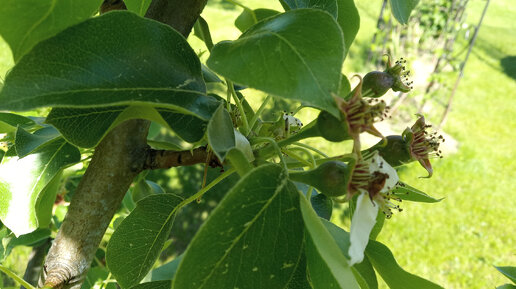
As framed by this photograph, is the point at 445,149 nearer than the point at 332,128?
Answer: No

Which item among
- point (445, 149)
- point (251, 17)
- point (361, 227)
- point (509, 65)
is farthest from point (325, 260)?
point (509, 65)

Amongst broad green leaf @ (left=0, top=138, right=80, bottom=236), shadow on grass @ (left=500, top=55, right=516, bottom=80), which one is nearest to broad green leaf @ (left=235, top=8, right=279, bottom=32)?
broad green leaf @ (left=0, top=138, right=80, bottom=236)

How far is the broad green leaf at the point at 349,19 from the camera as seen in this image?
0.73 metres

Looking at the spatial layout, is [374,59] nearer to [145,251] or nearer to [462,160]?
[462,160]

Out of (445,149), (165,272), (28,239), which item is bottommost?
(445,149)

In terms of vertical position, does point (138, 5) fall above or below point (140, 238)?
above

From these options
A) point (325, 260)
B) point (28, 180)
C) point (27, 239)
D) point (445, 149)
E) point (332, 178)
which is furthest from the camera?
point (445, 149)

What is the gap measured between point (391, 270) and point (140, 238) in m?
0.30

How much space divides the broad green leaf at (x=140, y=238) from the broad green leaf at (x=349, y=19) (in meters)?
0.33

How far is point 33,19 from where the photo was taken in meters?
0.42

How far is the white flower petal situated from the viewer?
16.2 inches

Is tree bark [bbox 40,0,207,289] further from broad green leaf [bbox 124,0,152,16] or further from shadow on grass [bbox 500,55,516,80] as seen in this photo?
shadow on grass [bbox 500,55,516,80]

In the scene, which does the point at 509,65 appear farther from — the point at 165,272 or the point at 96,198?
the point at 96,198

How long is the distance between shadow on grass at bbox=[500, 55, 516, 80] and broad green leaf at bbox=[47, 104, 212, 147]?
653cm
